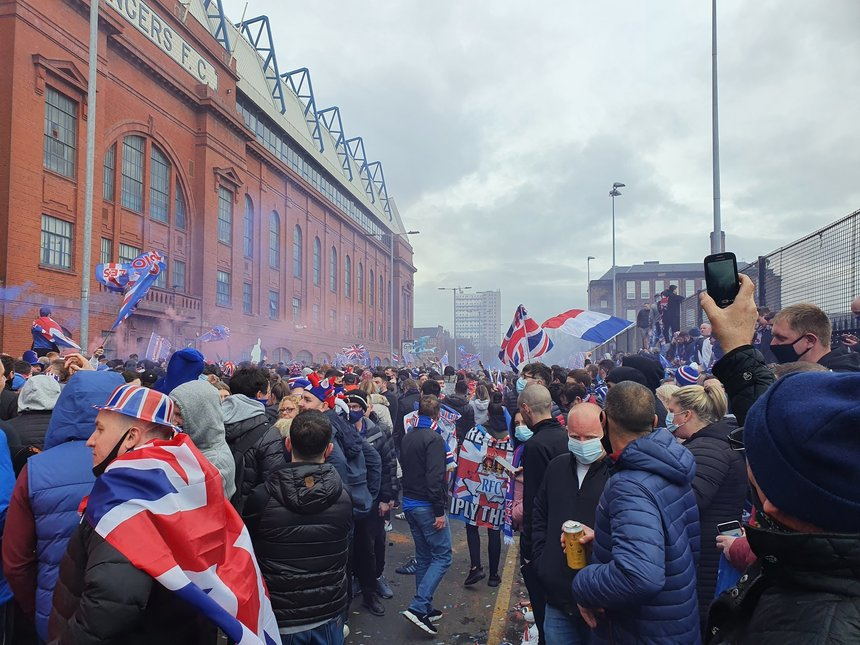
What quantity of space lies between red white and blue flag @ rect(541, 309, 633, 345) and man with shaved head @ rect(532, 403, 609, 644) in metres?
8.24

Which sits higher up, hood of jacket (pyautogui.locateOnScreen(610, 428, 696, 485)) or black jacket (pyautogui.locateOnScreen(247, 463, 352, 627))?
hood of jacket (pyautogui.locateOnScreen(610, 428, 696, 485))

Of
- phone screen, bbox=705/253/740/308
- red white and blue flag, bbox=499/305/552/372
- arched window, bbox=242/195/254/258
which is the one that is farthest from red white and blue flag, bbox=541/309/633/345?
arched window, bbox=242/195/254/258

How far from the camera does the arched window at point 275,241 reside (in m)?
43.7

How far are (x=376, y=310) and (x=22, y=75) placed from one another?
168 ft

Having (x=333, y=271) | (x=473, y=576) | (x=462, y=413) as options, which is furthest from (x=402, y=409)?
(x=333, y=271)

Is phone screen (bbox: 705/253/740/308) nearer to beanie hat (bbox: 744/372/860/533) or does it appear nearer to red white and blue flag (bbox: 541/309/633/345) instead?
beanie hat (bbox: 744/372/860/533)

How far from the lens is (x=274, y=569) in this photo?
3391mm

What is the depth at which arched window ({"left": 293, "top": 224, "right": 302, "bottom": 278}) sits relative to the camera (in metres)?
48.1

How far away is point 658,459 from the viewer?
108 inches

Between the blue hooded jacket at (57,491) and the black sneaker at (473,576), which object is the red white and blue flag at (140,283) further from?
the blue hooded jacket at (57,491)

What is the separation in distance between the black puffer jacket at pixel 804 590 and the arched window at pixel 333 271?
55.3 m

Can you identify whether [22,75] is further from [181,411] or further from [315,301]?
[315,301]

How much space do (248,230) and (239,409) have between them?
1466 inches

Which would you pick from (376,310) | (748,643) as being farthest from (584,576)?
(376,310)
